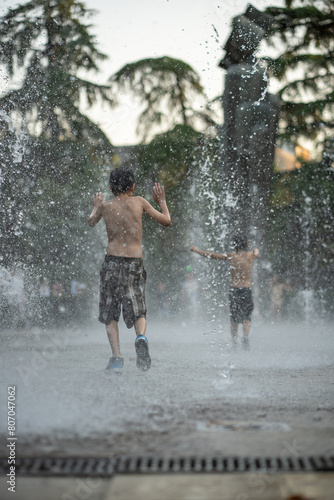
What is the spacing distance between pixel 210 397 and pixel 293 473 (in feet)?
5.80

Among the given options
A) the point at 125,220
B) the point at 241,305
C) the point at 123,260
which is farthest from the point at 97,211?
the point at 241,305

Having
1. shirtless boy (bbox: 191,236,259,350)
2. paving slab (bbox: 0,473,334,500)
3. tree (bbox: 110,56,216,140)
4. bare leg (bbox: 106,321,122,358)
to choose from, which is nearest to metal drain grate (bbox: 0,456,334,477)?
paving slab (bbox: 0,473,334,500)

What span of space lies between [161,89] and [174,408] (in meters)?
14.4

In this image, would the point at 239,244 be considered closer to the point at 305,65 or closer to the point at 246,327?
the point at 246,327

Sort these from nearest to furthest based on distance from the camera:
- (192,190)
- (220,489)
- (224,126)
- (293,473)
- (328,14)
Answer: (220,489), (293,473), (224,126), (328,14), (192,190)

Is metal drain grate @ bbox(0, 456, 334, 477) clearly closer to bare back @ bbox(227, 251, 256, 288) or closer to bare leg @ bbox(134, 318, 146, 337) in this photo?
bare leg @ bbox(134, 318, 146, 337)

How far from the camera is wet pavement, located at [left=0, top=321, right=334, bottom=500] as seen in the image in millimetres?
2527

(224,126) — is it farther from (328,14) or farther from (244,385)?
(244,385)

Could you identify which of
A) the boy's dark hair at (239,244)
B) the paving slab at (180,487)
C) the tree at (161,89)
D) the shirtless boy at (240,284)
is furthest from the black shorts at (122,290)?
the tree at (161,89)

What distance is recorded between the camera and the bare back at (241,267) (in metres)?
8.02

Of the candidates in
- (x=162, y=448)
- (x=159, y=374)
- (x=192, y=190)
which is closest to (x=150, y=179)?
(x=192, y=190)

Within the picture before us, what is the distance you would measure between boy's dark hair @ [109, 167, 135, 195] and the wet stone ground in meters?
1.48

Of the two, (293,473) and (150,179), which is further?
(150,179)

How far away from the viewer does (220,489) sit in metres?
2.00
